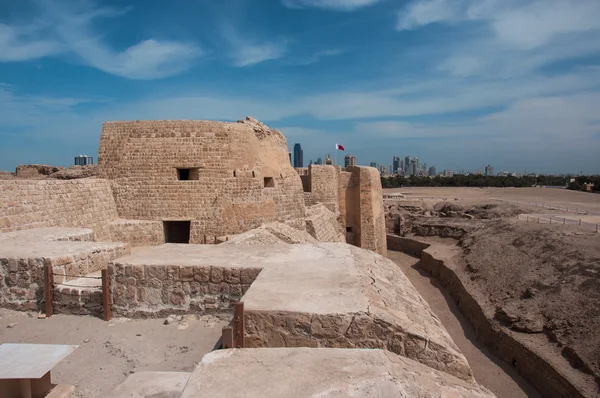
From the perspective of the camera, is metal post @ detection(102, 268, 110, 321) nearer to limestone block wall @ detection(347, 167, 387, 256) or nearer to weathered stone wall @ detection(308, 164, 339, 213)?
weathered stone wall @ detection(308, 164, 339, 213)

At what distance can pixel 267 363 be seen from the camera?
8.97 feet

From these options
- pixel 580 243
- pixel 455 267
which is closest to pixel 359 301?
pixel 580 243

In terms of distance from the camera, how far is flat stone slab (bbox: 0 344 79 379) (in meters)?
2.51

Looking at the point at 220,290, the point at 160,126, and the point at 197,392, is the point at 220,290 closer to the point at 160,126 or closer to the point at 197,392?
the point at 197,392

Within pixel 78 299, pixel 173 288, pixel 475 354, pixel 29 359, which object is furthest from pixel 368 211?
pixel 29 359

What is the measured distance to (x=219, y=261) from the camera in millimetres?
4898

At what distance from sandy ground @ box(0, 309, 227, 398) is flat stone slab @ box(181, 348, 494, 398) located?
131cm

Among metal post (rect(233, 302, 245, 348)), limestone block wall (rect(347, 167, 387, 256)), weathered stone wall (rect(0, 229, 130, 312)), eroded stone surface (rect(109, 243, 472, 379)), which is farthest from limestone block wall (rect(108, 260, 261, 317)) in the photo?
limestone block wall (rect(347, 167, 387, 256))

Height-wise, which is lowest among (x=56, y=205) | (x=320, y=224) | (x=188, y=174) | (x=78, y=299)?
(x=320, y=224)

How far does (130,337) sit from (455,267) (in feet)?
54.5

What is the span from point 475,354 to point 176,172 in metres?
9.37

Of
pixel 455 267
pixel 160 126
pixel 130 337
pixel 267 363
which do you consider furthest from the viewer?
pixel 455 267

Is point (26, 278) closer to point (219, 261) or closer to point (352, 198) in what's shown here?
point (219, 261)

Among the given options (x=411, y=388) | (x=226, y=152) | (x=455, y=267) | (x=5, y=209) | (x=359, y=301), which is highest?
(x=226, y=152)
